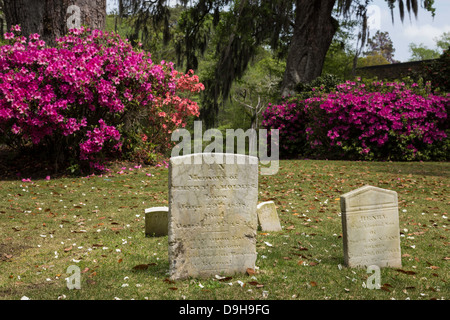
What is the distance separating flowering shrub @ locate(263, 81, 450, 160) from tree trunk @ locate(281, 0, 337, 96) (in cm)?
280

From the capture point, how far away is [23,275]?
3.93 metres

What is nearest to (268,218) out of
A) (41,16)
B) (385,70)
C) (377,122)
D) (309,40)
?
(41,16)

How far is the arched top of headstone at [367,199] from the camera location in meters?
4.02

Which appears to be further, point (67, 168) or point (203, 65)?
point (203, 65)

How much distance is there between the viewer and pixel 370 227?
413cm

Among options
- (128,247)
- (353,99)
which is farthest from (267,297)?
(353,99)

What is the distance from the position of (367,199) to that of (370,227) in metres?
0.29

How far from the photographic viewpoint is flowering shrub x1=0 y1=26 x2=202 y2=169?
8.67m

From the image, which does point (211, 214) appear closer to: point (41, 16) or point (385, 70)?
point (41, 16)

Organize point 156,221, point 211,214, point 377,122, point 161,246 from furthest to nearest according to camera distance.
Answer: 1. point 377,122
2. point 156,221
3. point 161,246
4. point 211,214

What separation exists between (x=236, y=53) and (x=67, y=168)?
11.5 m

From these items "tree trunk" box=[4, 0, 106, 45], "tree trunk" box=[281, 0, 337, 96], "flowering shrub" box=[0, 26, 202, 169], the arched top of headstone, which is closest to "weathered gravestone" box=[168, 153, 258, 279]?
the arched top of headstone

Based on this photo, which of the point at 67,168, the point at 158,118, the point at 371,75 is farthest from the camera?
the point at 371,75

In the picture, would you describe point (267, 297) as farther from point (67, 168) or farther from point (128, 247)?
point (67, 168)
